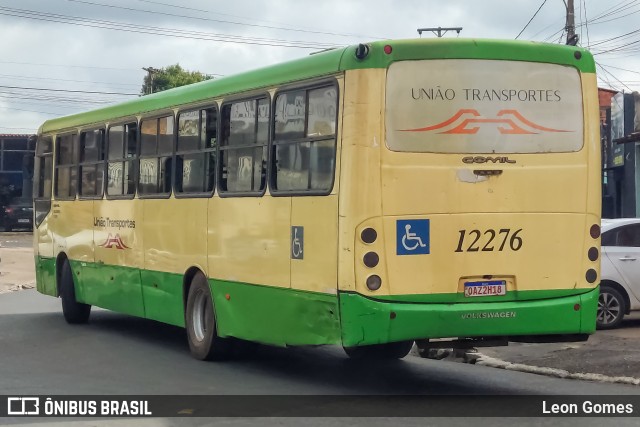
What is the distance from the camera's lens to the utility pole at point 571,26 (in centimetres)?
3018

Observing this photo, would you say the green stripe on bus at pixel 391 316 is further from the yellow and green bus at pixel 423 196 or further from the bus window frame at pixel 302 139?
the bus window frame at pixel 302 139

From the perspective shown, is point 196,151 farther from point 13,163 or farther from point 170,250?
point 13,163

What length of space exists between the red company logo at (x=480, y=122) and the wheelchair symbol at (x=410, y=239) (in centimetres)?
89

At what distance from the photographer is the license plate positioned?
10508 millimetres

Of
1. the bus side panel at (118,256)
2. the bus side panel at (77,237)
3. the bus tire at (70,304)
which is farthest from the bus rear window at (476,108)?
the bus tire at (70,304)

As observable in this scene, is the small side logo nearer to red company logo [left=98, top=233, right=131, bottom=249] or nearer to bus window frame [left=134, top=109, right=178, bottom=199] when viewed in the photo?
bus window frame [left=134, top=109, right=178, bottom=199]

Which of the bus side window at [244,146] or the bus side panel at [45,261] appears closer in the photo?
the bus side window at [244,146]

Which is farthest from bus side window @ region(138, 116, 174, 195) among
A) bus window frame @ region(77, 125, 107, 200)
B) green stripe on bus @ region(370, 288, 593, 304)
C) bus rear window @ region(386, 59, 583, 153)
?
green stripe on bus @ region(370, 288, 593, 304)

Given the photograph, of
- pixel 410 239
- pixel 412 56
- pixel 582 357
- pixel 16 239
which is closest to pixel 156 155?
pixel 412 56

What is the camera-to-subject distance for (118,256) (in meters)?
16.3

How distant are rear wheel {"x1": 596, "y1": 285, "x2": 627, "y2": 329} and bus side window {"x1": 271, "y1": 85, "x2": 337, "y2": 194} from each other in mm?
6742

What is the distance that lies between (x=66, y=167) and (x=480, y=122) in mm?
9595

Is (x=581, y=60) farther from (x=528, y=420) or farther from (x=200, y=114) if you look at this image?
(x=200, y=114)

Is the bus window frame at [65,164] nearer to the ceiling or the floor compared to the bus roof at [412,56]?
nearer to the floor
